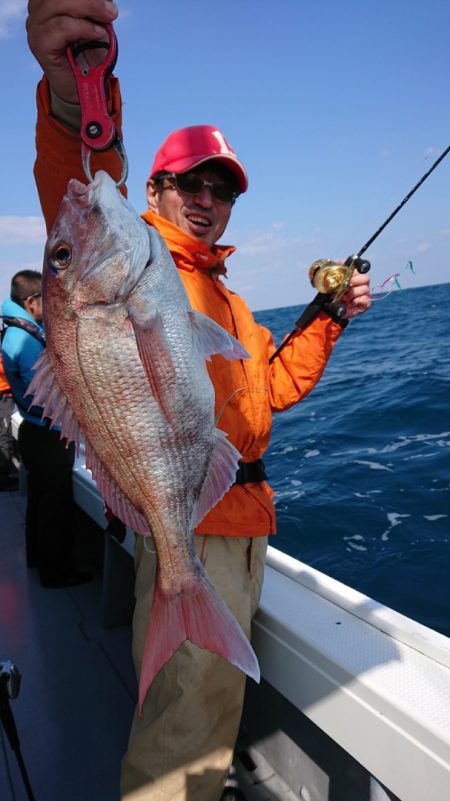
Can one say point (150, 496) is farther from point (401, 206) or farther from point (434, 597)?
point (434, 597)

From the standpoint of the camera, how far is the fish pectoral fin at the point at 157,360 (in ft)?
4.66

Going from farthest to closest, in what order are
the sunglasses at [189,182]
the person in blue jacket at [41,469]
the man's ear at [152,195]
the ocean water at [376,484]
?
1. the ocean water at [376,484]
2. the person in blue jacket at [41,469]
3. the man's ear at [152,195]
4. the sunglasses at [189,182]

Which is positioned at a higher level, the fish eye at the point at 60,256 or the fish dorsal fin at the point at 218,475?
the fish eye at the point at 60,256

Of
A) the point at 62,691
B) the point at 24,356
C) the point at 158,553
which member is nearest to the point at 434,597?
the point at 62,691

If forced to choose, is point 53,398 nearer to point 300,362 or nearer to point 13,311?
point 300,362

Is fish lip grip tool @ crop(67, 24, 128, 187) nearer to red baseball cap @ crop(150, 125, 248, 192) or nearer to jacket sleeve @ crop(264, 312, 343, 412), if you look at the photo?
red baseball cap @ crop(150, 125, 248, 192)

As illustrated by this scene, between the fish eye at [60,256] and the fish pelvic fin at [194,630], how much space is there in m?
0.98

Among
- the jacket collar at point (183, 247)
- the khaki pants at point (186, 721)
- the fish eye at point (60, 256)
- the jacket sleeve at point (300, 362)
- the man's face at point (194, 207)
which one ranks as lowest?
the khaki pants at point (186, 721)

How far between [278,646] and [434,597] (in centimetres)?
234

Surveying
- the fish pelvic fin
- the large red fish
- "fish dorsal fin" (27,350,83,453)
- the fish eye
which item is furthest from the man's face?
the fish pelvic fin

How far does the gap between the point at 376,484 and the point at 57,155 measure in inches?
208

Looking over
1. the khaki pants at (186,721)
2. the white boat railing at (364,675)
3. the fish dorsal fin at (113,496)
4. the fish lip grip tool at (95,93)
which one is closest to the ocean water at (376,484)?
the white boat railing at (364,675)

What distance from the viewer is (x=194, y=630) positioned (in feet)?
4.71

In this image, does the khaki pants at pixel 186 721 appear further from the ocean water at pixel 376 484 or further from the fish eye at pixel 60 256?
the ocean water at pixel 376 484
